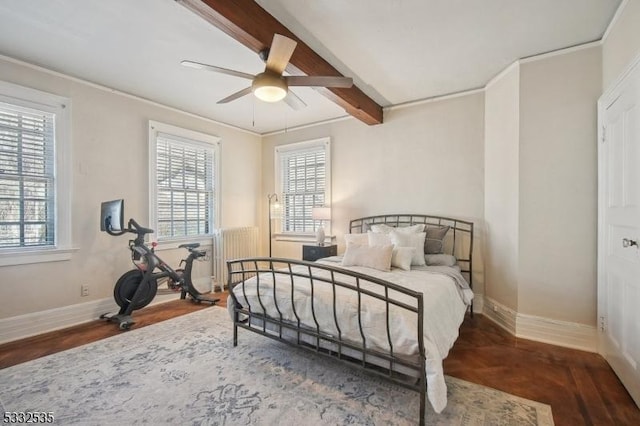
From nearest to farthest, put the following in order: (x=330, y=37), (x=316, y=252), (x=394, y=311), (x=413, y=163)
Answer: (x=394, y=311) < (x=330, y=37) < (x=413, y=163) < (x=316, y=252)

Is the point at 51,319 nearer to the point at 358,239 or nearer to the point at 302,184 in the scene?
the point at 358,239

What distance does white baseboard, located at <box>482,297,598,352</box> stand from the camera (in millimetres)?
2701

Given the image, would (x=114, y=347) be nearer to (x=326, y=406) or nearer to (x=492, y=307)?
(x=326, y=406)

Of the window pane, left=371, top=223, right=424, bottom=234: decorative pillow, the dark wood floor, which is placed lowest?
the dark wood floor

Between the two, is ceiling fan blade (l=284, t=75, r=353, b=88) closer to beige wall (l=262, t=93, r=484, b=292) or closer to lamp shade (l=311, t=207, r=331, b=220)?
beige wall (l=262, t=93, r=484, b=292)

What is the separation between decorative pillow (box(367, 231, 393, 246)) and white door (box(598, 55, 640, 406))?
1875 millimetres

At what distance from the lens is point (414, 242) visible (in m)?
3.44

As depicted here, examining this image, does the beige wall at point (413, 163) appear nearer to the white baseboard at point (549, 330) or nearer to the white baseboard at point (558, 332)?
the white baseboard at point (549, 330)

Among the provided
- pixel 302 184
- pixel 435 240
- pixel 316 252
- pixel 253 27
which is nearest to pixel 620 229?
pixel 435 240

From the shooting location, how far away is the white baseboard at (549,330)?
270cm

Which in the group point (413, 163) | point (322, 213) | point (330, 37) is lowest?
point (322, 213)

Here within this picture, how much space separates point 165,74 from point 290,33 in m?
1.68

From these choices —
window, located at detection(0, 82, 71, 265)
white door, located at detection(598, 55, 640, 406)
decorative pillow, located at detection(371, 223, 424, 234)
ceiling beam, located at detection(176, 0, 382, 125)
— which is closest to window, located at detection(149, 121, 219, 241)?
window, located at detection(0, 82, 71, 265)

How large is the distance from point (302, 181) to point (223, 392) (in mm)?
3733
